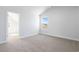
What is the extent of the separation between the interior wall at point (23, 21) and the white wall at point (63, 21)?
180 mm

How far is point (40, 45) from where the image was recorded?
6.66ft

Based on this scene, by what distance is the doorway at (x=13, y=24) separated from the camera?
6.46 feet

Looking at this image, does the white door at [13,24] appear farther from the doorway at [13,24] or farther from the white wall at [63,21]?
the white wall at [63,21]

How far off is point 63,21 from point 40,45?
629mm

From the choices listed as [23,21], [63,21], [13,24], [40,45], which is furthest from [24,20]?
[63,21]

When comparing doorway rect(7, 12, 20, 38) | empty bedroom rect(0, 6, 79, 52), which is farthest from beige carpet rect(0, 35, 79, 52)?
doorway rect(7, 12, 20, 38)

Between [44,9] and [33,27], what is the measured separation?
0.40 meters

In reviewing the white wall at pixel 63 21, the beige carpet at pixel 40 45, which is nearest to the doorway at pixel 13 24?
the beige carpet at pixel 40 45

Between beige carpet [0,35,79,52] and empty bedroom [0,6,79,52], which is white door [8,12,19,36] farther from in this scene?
beige carpet [0,35,79,52]

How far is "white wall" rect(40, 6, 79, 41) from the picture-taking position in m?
2.02

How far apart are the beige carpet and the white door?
0.39 ft

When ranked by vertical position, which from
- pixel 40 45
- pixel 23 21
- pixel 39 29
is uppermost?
pixel 23 21

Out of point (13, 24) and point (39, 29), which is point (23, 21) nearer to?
point (13, 24)
